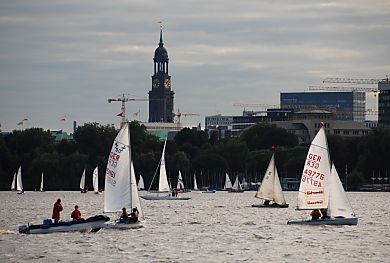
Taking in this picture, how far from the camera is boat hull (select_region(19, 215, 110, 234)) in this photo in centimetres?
8150

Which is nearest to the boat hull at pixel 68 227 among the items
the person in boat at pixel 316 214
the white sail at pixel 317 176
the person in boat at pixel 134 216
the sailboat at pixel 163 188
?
the person in boat at pixel 134 216

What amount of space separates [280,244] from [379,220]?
32.6 m

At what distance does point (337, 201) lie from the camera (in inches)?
3610

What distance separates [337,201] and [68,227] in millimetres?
20114

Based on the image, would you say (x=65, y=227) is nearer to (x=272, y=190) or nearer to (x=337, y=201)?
(x=337, y=201)

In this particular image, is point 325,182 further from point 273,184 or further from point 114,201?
point 273,184

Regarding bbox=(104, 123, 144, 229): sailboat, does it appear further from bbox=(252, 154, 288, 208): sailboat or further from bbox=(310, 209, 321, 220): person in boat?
bbox=(252, 154, 288, 208): sailboat

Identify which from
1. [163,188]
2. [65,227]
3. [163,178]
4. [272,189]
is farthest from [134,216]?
[163,188]

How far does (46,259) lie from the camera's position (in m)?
68.2

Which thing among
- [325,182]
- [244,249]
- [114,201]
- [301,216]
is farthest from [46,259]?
[301,216]

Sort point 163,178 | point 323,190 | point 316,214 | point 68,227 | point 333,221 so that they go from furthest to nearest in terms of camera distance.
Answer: point 163,178, point 323,190, point 333,221, point 316,214, point 68,227

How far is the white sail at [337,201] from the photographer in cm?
9100

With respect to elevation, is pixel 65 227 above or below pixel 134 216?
below

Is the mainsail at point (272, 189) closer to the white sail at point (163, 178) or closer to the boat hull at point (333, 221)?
the boat hull at point (333, 221)
